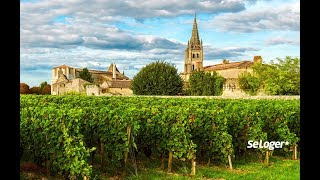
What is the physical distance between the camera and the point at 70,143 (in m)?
10.5

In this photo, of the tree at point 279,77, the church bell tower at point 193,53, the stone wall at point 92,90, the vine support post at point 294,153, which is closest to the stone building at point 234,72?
the tree at point 279,77

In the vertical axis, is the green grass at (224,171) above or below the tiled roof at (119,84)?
below

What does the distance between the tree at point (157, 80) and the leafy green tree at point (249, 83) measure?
32.6ft

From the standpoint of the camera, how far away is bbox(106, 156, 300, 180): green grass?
1231cm

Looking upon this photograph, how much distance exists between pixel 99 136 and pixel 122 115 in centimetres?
87

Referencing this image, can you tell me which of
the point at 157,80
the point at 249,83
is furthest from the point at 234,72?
the point at 157,80

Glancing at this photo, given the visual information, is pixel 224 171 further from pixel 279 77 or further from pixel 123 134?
pixel 279 77

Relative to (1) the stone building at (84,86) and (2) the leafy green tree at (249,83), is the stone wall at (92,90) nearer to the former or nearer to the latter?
(1) the stone building at (84,86)

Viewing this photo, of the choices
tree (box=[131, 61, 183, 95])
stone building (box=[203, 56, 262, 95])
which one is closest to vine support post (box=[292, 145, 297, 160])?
tree (box=[131, 61, 183, 95])

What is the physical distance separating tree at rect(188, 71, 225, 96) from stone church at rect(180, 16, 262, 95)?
4.31 metres

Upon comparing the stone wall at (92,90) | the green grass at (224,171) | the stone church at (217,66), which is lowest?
the green grass at (224,171)

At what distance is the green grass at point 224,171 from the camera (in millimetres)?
12312

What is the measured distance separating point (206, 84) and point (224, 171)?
59.1 meters
